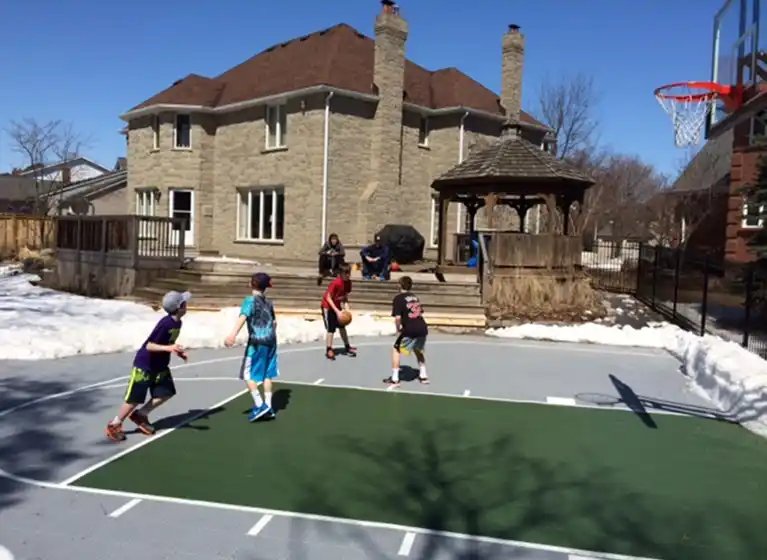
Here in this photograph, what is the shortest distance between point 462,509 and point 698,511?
1818mm

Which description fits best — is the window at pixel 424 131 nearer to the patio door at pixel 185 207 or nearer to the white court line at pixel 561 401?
the patio door at pixel 185 207

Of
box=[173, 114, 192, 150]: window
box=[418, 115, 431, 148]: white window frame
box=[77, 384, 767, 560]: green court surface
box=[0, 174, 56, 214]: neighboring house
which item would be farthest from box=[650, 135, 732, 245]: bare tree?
box=[0, 174, 56, 214]: neighboring house

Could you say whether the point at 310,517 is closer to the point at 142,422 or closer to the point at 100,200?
the point at 142,422

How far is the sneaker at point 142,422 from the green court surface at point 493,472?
0.81 ft

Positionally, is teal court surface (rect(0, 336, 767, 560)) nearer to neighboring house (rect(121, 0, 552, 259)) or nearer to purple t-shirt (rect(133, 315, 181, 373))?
purple t-shirt (rect(133, 315, 181, 373))

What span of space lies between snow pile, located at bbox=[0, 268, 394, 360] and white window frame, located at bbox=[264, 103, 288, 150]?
955cm

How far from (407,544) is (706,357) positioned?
7.55 m

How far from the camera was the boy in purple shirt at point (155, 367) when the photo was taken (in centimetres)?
646

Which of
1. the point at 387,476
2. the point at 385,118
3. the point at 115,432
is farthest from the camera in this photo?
the point at 385,118

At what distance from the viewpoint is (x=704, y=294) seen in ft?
43.5

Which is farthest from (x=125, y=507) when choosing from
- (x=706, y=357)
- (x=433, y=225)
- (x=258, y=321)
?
(x=433, y=225)

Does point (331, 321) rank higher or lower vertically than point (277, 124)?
lower

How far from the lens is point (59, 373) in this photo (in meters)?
9.88

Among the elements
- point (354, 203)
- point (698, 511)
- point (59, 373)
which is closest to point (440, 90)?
point (354, 203)
